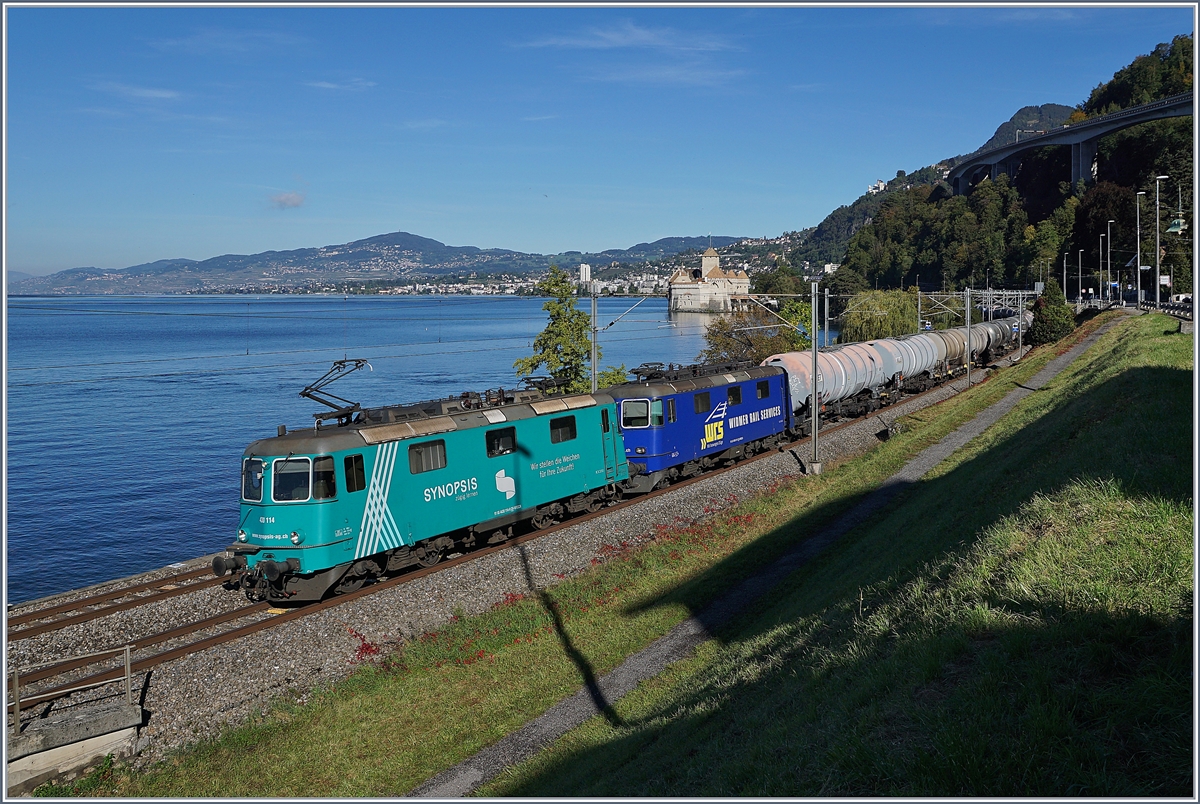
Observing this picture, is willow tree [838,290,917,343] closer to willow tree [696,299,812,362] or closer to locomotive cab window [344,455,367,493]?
willow tree [696,299,812,362]

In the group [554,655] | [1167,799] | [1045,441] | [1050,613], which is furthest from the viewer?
[1045,441]

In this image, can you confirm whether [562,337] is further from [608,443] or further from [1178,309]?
[1178,309]

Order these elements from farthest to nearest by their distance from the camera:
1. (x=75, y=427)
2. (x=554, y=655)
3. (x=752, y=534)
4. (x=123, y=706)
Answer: (x=75, y=427)
(x=752, y=534)
(x=554, y=655)
(x=123, y=706)

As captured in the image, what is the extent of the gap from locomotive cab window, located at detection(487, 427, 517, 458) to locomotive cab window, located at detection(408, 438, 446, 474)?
5.10ft

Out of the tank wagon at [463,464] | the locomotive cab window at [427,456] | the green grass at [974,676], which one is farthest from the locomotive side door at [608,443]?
the green grass at [974,676]

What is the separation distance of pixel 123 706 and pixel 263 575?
4.35 m

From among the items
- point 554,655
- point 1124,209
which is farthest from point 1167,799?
point 1124,209

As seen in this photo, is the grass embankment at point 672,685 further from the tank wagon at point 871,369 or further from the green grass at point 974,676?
the tank wagon at point 871,369

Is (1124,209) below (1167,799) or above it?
above

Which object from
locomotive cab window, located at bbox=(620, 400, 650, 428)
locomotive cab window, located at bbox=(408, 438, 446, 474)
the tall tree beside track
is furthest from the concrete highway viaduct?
locomotive cab window, located at bbox=(408, 438, 446, 474)

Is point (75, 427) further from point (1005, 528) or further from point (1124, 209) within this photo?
point (1124, 209)

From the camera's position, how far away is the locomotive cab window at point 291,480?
1700 cm

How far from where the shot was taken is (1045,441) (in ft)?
72.1

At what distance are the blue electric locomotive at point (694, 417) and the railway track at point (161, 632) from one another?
5358 mm
